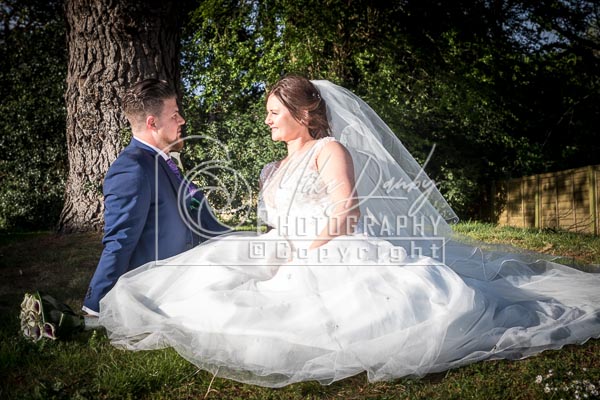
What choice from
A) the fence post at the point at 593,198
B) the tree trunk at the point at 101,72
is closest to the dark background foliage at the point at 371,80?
the tree trunk at the point at 101,72

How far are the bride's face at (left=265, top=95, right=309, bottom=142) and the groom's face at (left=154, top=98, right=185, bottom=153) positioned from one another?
78 centimetres

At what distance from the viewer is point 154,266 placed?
3.28 m

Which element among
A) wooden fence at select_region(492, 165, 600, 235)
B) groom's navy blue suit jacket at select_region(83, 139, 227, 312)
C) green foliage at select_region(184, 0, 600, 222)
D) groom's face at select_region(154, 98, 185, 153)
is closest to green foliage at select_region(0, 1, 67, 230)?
green foliage at select_region(184, 0, 600, 222)

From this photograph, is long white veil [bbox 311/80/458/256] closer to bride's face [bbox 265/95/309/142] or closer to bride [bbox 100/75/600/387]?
bride [bbox 100/75/600/387]

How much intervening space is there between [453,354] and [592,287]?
1722mm

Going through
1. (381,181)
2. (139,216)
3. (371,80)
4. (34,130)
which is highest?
(371,80)

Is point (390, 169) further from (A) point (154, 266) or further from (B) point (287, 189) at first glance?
(A) point (154, 266)

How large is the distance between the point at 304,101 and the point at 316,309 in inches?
73.0

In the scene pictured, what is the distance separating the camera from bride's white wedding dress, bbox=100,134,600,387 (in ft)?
8.52

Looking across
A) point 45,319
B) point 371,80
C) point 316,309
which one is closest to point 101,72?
point 45,319

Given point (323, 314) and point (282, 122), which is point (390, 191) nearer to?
point (282, 122)

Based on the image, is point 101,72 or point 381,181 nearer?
point 381,181

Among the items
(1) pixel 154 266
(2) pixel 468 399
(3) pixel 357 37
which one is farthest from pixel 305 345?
(3) pixel 357 37

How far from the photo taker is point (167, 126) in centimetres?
385
